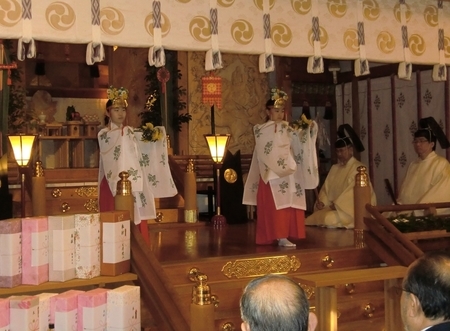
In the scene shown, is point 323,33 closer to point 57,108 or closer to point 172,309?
point 172,309

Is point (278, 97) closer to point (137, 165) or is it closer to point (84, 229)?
point (137, 165)

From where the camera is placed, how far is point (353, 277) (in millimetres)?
3900

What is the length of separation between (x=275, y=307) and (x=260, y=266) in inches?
164

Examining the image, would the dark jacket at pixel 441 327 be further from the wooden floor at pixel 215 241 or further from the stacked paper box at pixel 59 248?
the wooden floor at pixel 215 241

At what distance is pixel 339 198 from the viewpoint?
8953 millimetres

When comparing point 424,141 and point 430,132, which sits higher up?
point 430,132

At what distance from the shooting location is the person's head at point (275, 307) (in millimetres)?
2047

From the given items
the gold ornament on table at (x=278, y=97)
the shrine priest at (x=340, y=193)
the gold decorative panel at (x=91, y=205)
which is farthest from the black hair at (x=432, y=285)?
the gold decorative panel at (x=91, y=205)

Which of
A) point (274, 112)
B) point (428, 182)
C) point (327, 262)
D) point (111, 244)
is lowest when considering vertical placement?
point (327, 262)

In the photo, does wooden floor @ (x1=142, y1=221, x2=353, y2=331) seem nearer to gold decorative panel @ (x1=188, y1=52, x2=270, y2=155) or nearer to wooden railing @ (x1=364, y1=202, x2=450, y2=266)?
wooden railing @ (x1=364, y1=202, x2=450, y2=266)

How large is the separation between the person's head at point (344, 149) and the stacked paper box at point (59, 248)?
559cm

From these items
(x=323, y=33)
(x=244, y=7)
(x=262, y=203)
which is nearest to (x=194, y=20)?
(x=244, y=7)

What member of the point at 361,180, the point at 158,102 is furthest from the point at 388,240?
the point at 158,102

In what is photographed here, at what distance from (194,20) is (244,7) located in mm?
383
